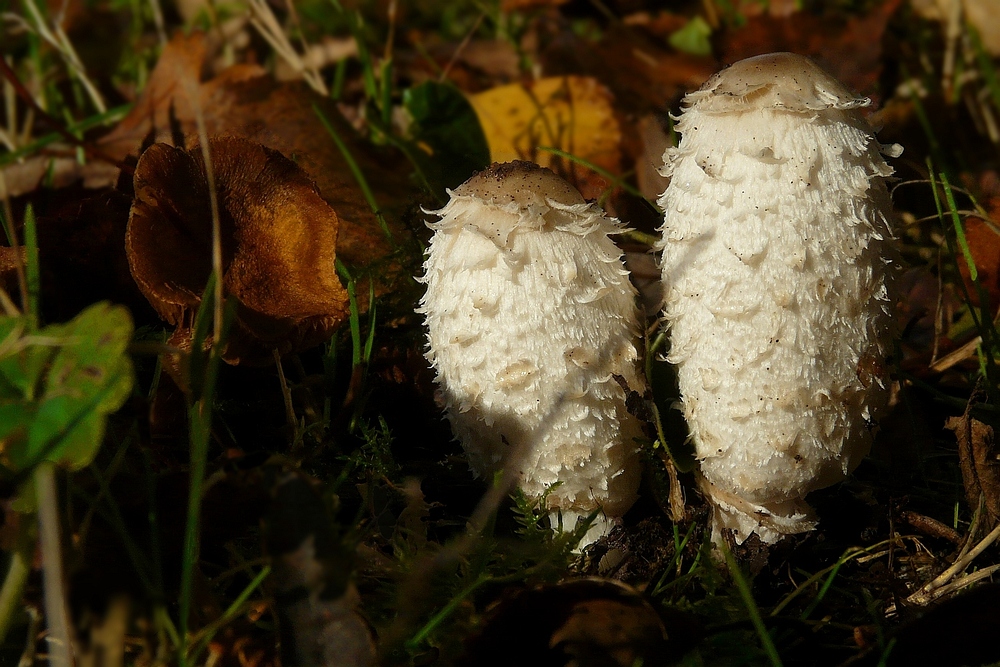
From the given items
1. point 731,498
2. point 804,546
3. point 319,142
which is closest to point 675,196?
point 731,498

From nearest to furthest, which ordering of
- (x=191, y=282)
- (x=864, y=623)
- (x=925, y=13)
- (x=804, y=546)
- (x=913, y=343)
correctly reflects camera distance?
→ (x=864, y=623) → (x=191, y=282) → (x=804, y=546) → (x=913, y=343) → (x=925, y=13)

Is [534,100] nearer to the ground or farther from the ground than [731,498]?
farther from the ground

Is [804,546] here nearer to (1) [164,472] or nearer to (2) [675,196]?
(2) [675,196]

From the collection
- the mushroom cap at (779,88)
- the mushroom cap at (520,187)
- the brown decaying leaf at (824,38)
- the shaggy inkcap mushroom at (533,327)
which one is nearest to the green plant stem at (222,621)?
the shaggy inkcap mushroom at (533,327)

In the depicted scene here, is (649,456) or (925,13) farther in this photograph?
(925,13)

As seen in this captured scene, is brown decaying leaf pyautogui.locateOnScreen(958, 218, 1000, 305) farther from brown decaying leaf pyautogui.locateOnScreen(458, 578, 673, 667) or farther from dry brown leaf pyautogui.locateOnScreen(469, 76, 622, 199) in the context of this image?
brown decaying leaf pyautogui.locateOnScreen(458, 578, 673, 667)

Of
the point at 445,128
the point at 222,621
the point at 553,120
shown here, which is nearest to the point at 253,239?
the point at 222,621

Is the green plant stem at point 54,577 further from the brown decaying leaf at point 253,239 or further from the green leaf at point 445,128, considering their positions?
the green leaf at point 445,128
